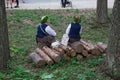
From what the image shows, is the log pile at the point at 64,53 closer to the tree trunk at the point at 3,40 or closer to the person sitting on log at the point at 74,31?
the person sitting on log at the point at 74,31

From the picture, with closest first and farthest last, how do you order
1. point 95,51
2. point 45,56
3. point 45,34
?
1. point 45,56
2. point 95,51
3. point 45,34

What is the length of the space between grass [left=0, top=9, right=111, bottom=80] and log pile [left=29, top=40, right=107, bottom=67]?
135mm

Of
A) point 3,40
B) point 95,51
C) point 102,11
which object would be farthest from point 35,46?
point 102,11

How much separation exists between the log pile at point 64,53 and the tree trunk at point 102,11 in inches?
221

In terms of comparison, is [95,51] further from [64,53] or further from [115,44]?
[115,44]

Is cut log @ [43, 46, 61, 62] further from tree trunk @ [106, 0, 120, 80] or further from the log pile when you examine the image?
tree trunk @ [106, 0, 120, 80]

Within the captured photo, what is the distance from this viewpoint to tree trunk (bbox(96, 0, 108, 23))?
48.9 feet

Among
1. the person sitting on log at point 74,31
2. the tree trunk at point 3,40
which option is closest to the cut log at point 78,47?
the person sitting on log at point 74,31

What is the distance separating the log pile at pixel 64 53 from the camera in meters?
8.78

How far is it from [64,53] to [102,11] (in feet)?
21.0

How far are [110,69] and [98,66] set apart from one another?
2.89ft

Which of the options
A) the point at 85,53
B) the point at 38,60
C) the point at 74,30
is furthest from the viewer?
the point at 74,30

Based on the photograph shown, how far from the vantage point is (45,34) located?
9953 millimetres

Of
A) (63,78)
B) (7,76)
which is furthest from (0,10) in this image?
(63,78)
